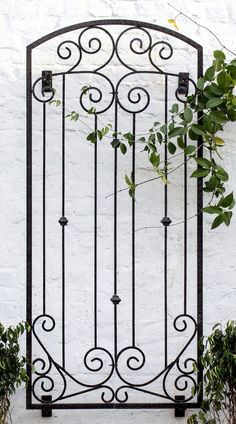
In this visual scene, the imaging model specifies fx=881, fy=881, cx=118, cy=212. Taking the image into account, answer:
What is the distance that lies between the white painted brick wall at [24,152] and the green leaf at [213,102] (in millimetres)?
203

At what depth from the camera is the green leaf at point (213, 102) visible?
3572 mm

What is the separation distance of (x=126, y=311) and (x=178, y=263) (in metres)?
0.30

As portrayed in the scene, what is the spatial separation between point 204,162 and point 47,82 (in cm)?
73

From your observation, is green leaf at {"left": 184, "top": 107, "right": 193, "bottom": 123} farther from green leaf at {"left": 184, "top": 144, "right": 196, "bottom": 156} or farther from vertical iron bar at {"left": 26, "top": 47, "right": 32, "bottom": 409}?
vertical iron bar at {"left": 26, "top": 47, "right": 32, "bottom": 409}

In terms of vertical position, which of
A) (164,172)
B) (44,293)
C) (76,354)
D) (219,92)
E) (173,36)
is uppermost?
(173,36)

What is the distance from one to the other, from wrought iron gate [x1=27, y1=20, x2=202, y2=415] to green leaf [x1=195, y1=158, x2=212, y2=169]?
13 cm

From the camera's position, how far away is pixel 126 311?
3.74 meters

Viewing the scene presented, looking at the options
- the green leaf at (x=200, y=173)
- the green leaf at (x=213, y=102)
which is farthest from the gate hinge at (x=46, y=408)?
the green leaf at (x=213, y=102)

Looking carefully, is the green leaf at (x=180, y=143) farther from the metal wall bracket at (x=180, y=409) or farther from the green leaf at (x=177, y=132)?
the metal wall bracket at (x=180, y=409)

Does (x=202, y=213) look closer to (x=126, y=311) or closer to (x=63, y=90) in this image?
(x=126, y=311)

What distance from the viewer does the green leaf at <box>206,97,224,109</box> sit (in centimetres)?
357

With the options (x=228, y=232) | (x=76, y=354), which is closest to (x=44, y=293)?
(x=76, y=354)

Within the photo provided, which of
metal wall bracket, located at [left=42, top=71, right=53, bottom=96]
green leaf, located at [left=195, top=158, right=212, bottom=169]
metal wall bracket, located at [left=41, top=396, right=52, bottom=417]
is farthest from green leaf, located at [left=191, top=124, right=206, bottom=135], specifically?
metal wall bracket, located at [left=41, top=396, right=52, bottom=417]

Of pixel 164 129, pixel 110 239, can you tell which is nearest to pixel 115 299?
pixel 110 239
